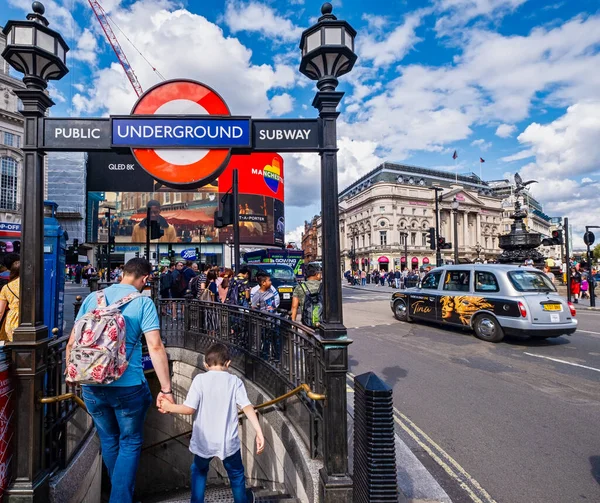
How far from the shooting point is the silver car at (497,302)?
8.20 m

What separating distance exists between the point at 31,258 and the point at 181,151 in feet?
4.74

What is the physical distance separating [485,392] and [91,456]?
17.9 feet

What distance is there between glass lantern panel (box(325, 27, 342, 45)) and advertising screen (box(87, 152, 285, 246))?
158ft

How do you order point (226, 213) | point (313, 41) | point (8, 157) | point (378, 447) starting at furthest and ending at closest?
point (8, 157)
point (226, 213)
point (313, 41)
point (378, 447)

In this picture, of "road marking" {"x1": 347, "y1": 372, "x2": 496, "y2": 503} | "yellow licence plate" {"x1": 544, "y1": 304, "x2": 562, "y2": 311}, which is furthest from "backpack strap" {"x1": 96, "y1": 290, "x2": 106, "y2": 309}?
"yellow licence plate" {"x1": 544, "y1": 304, "x2": 562, "y2": 311}

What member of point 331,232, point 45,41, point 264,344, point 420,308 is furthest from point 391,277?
point 45,41

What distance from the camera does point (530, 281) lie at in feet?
29.0

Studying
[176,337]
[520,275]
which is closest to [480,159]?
[520,275]

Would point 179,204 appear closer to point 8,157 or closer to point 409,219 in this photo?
point 8,157

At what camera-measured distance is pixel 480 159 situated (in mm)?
75188

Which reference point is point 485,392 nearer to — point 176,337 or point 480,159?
point 176,337

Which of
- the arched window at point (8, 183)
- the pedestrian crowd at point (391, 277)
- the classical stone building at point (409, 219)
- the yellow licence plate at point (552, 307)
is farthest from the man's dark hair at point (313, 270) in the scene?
the classical stone building at point (409, 219)

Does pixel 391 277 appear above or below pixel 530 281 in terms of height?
below

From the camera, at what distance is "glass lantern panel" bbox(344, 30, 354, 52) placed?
289 cm
